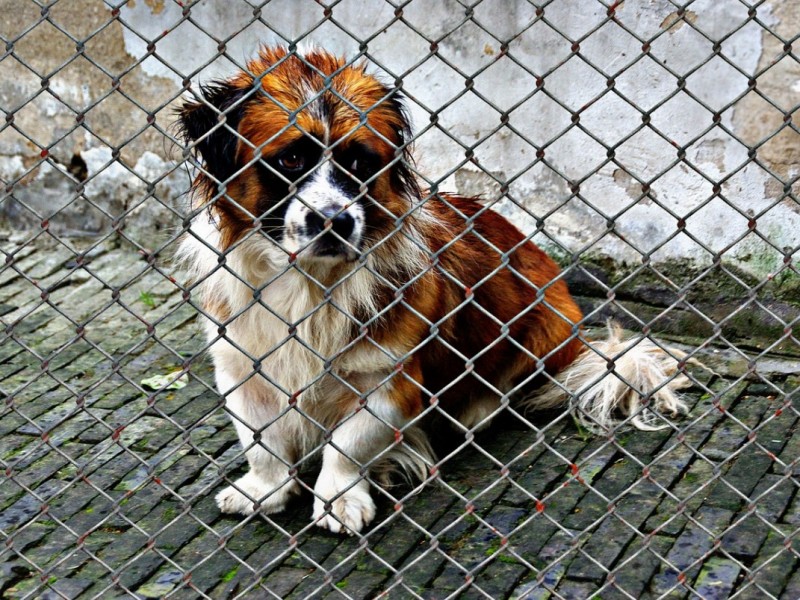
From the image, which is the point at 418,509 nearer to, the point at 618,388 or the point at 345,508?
the point at 345,508

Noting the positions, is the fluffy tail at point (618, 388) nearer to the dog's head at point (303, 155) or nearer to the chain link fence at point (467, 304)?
the chain link fence at point (467, 304)

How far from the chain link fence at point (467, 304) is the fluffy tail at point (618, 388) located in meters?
0.07

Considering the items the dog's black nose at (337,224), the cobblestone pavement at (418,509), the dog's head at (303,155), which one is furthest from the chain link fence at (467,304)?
the dog's black nose at (337,224)

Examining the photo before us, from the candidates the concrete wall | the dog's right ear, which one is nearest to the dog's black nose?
the dog's right ear

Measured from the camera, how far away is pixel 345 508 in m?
3.44

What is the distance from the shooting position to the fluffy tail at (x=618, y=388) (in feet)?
13.3

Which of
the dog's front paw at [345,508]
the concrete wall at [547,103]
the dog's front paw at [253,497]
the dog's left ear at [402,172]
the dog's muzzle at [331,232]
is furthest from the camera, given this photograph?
the concrete wall at [547,103]

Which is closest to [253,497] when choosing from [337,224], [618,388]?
[337,224]

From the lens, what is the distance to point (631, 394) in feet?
13.5

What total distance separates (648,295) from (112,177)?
9.49 feet

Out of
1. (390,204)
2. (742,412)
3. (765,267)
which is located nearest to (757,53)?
(765,267)

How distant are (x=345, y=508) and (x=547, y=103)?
2.21 metres

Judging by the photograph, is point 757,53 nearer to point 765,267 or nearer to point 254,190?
point 765,267

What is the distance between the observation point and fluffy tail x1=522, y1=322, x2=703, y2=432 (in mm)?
4051
